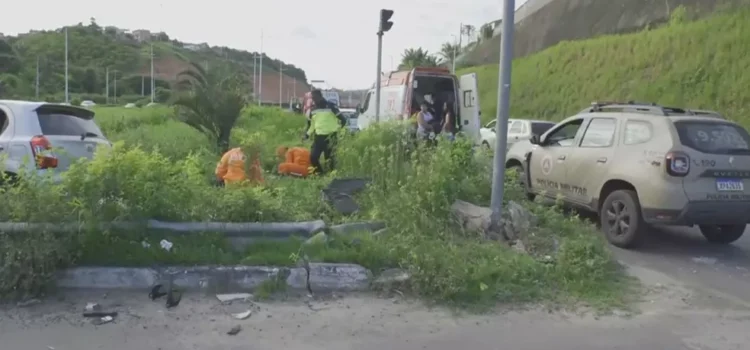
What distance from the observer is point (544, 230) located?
761cm

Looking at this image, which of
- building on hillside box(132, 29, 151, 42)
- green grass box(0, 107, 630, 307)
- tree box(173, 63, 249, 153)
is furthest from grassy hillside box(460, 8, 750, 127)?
building on hillside box(132, 29, 151, 42)

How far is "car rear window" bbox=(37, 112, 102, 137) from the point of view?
7.50 metres

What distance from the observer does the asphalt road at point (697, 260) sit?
21.5 ft

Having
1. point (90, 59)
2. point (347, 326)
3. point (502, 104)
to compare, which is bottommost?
point (347, 326)

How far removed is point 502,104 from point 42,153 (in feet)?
15.8

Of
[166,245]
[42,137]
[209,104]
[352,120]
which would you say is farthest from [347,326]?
[352,120]

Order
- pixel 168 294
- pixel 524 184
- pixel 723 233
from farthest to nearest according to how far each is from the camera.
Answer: pixel 524 184, pixel 723 233, pixel 168 294

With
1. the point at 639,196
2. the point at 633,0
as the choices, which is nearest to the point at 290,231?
the point at 639,196

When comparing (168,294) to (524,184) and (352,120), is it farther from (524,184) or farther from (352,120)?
(352,120)

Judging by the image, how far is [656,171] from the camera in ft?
24.2

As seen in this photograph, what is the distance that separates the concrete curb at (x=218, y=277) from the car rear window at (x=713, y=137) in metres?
4.05

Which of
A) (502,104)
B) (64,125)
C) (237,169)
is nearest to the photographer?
(502,104)

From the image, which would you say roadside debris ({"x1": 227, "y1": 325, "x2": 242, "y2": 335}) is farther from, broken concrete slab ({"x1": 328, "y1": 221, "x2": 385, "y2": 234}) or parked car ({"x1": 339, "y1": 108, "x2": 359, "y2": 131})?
parked car ({"x1": 339, "y1": 108, "x2": 359, "y2": 131})

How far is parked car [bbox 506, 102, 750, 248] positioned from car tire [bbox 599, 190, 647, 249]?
1cm
